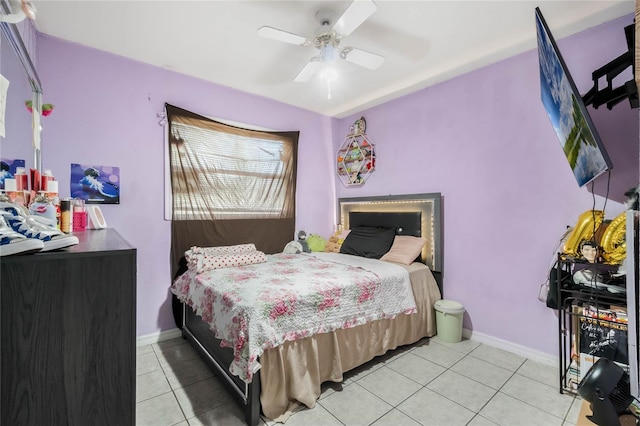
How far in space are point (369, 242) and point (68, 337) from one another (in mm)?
2873

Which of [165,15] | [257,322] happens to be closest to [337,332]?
[257,322]

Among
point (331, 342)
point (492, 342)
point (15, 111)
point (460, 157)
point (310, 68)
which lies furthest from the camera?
point (460, 157)

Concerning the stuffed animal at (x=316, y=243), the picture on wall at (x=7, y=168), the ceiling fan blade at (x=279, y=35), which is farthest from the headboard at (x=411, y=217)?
the picture on wall at (x=7, y=168)

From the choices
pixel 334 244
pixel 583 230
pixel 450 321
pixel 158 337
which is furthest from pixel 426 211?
pixel 158 337

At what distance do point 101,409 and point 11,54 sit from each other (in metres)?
1.65

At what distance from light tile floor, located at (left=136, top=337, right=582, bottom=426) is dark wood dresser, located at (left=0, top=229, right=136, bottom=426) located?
1152 mm

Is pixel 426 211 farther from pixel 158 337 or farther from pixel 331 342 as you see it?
pixel 158 337

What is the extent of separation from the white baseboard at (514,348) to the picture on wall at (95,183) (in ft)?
11.9

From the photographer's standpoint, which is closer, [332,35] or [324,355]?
[324,355]

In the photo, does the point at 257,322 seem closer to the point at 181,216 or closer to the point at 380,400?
the point at 380,400

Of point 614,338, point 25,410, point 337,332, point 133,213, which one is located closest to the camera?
point 25,410

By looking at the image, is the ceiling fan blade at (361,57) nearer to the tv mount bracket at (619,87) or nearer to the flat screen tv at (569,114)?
the flat screen tv at (569,114)

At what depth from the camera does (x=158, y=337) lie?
2.89 m

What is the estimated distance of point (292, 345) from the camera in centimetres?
188
